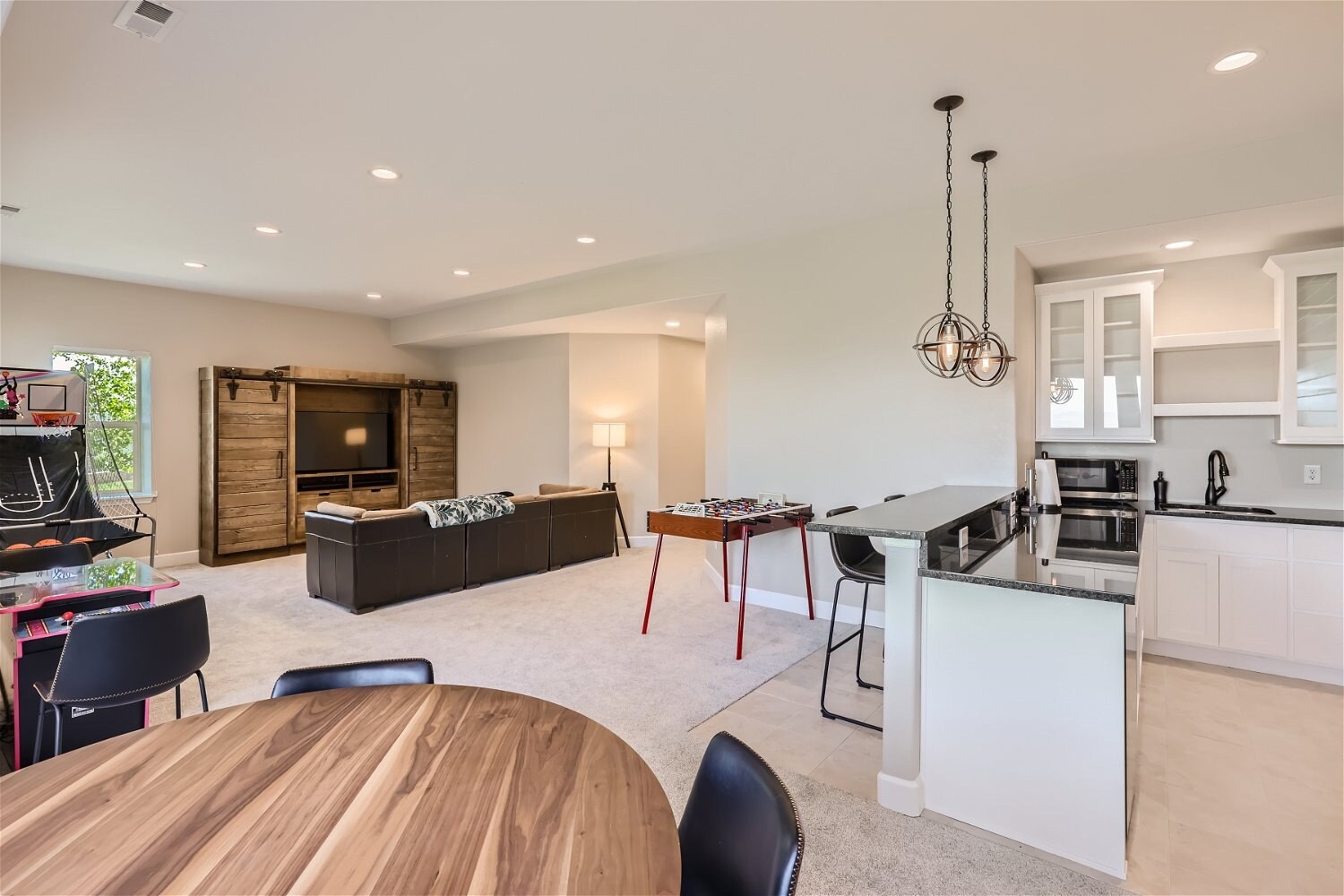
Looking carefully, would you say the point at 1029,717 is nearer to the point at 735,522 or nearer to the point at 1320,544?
the point at 735,522

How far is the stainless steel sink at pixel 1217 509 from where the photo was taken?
11.2 ft

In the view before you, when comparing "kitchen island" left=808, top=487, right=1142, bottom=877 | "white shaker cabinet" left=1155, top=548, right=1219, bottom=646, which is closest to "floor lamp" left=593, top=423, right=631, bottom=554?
"white shaker cabinet" left=1155, top=548, right=1219, bottom=646

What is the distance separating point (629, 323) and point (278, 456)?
404cm

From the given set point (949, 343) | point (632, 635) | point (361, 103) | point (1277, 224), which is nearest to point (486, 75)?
point (361, 103)

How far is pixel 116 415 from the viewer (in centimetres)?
605

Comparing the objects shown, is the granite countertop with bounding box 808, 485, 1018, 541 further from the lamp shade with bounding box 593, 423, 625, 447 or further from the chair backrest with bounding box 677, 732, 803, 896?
the lamp shade with bounding box 593, 423, 625, 447

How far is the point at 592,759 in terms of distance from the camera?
1177mm

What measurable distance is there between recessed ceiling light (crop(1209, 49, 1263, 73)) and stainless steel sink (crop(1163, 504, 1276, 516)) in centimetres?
221

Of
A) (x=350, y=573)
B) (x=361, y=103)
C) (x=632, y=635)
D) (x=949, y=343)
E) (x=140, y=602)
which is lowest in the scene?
(x=632, y=635)

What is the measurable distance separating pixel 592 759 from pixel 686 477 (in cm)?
669

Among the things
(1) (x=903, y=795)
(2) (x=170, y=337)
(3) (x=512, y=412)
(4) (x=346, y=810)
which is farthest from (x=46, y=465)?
(1) (x=903, y=795)

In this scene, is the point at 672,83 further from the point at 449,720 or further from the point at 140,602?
the point at 140,602

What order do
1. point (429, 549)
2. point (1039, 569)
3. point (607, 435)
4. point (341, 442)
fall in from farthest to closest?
1. point (341, 442)
2. point (607, 435)
3. point (429, 549)
4. point (1039, 569)

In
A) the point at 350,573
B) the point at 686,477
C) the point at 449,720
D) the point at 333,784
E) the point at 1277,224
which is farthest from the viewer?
the point at 686,477
